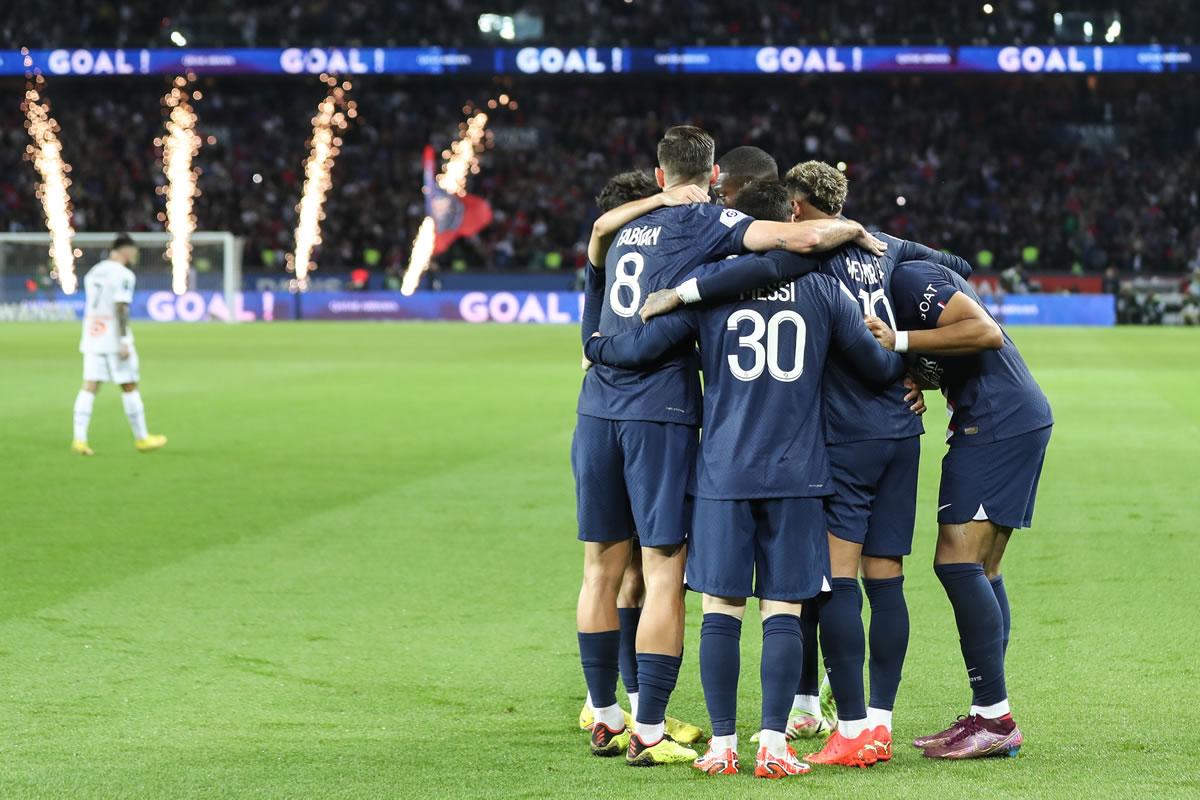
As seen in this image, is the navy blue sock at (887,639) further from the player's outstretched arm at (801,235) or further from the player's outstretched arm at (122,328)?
the player's outstretched arm at (122,328)

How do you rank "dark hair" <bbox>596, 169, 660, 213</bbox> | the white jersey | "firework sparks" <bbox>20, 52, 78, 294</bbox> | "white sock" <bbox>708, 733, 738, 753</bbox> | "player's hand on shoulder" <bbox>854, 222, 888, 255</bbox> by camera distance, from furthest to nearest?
"firework sparks" <bbox>20, 52, 78, 294</bbox> → the white jersey → "dark hair" <bbox>596, 169, 660, 213</bbox> → "player's hand on shoulder" <bbox>854, 222, 888, 255</bbox> → "white sock" <bbox>708, 733, 738, 753</bbox>

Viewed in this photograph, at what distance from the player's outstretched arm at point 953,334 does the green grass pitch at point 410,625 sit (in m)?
1.43

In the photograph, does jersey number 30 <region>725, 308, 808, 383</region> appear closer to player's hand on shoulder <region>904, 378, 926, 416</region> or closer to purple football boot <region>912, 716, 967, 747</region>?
player's hand on shoulder <region>904, 378, 926, 416</region>

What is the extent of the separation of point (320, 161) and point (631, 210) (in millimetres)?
49570

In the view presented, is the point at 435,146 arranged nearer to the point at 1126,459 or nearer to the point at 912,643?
the point at 1126,459

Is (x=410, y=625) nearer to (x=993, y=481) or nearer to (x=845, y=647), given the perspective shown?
(x=845, y=647)

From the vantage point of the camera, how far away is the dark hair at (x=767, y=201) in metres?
5.26

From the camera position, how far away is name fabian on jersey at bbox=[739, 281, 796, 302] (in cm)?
508

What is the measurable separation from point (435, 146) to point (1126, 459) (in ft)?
136

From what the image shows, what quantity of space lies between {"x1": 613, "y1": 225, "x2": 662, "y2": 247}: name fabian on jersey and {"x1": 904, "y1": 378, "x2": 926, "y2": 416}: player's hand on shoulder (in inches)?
40.4

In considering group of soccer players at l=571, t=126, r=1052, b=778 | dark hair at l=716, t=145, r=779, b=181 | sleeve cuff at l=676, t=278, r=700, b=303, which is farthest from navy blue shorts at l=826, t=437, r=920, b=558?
dark hair at l=716, t=145, r=779, b=181

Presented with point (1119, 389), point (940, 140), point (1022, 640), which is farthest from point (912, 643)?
point (940, 140)

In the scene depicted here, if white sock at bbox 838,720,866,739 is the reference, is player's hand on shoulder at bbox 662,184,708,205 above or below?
above

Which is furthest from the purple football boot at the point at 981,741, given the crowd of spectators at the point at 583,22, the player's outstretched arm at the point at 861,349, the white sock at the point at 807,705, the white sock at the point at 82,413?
the crowd of spectators at the point at 583,22
